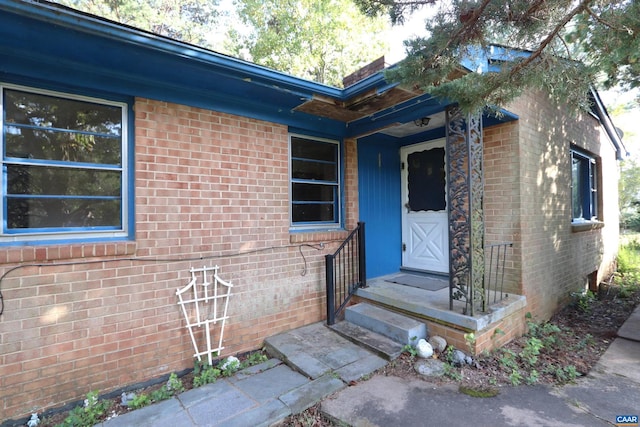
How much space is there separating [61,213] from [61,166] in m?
0.40

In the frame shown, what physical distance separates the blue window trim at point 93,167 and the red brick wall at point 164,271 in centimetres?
10

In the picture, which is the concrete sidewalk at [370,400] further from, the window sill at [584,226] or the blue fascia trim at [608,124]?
the blue fascia trim at [608,124]

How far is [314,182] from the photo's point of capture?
4.20 metres

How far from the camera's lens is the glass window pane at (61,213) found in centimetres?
242

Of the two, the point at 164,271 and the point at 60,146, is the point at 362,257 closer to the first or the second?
the point at 164,271

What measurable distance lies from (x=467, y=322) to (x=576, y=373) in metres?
1.12

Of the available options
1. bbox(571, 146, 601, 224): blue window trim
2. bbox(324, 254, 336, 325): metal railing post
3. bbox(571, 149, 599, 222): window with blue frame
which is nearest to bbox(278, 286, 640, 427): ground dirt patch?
bbox(324, 254, 336, 325): metal railing post

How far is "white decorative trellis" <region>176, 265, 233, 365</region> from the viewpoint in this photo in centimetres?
304

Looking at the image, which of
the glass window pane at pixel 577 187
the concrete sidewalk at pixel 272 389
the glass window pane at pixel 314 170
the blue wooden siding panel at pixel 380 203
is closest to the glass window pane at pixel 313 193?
the glass window pane at pixel 314 170

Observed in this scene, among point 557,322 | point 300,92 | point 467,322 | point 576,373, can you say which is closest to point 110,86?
point 300,92

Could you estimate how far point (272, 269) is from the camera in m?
3.65

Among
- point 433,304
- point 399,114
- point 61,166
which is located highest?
point 399,114

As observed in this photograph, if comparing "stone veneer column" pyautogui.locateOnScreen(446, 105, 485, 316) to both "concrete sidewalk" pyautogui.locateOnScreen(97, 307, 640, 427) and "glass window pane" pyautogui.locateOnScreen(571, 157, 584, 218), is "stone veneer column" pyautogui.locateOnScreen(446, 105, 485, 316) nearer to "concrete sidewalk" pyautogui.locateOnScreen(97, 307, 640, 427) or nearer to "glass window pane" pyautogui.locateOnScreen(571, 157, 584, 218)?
"concrete sidewalk" pyautogui.locateOnScreen(97, 307, 640, 427)

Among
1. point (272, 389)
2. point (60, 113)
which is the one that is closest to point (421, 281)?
point (272, 389)
